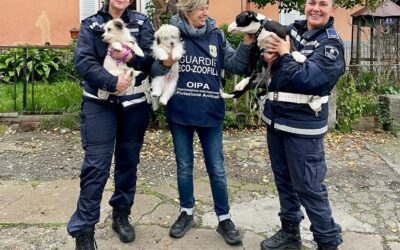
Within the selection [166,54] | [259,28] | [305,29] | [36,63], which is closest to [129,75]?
[166,54]

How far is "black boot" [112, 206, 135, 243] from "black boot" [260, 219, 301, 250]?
3.45 feet

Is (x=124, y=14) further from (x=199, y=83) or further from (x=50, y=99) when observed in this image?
(x=50, y=99)

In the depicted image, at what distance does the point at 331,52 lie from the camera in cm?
297

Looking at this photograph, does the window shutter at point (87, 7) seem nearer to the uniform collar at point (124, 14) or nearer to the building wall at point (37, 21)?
the building wall at point (37, 21)

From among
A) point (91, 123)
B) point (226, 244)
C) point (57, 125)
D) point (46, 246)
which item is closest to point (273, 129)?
point (226, 244)

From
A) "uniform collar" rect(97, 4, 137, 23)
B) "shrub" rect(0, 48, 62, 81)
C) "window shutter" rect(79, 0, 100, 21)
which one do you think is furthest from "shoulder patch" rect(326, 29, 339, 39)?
"window shutter" rect(79, 0, 100, 21)

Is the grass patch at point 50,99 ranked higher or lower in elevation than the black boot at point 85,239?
higher

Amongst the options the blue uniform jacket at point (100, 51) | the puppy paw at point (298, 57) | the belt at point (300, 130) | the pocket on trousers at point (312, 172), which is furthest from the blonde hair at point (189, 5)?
the pocket on trousers at point (312, 172)

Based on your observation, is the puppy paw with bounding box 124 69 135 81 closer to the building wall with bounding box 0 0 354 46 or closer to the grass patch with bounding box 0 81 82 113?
the grass patch with bounding box 0 81 82 113

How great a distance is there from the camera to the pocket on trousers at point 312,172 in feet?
10.4

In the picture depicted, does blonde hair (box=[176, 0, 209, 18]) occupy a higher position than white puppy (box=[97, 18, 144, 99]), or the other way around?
blonde hair (box=[176, 0, 209, 18])

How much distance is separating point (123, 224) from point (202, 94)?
1.24 metres

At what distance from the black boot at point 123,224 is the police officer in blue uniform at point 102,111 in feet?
1.02

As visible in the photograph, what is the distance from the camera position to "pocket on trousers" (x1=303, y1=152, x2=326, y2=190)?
124 inches
